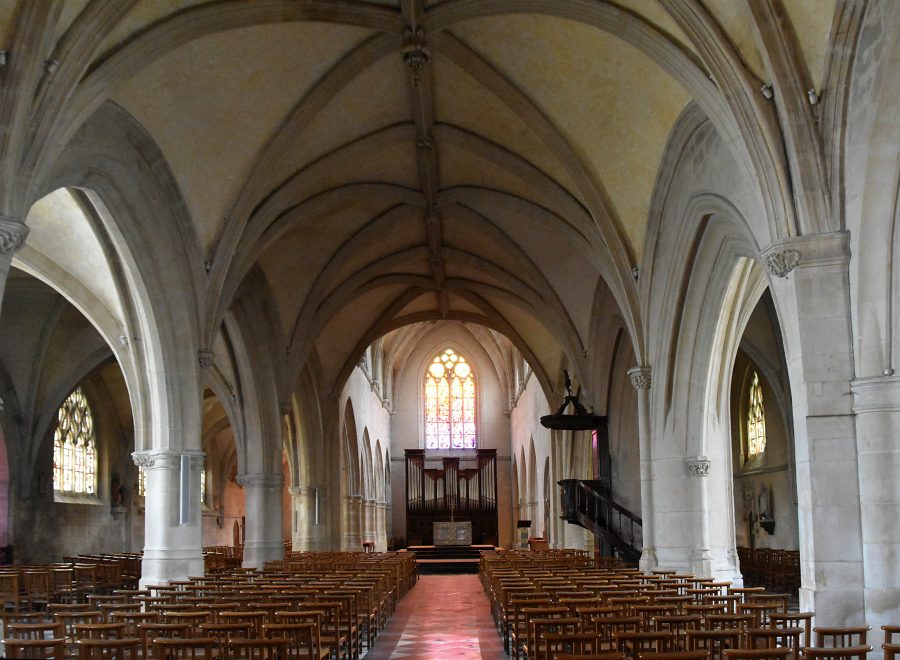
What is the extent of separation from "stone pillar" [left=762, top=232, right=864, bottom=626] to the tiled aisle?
3.81m

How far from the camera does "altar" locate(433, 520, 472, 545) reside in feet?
140

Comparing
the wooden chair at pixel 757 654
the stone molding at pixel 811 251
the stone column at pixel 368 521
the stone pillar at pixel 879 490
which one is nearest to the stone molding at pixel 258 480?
the stone molding at pixel 811 251

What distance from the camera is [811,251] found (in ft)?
35.7

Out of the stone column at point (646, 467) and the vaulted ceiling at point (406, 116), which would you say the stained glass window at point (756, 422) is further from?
the stone column at point (646, 467)

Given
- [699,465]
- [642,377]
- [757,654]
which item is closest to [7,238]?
[757,654]

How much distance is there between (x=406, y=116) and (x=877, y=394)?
11.2 metres

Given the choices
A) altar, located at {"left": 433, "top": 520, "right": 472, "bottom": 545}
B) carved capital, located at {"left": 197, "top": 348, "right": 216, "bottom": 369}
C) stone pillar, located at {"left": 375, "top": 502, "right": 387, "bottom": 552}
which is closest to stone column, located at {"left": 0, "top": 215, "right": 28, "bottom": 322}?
carved capital, located at {"left": 197, "top": 348, "right": 216, "bottom": 369}

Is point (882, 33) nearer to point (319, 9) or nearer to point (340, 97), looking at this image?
point (319, 9)

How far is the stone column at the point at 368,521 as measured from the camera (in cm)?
4254

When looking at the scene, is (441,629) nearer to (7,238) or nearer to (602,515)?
(7,238)

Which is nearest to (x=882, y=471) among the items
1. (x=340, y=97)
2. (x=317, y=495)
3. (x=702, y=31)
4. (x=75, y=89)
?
(x=702, y=31)

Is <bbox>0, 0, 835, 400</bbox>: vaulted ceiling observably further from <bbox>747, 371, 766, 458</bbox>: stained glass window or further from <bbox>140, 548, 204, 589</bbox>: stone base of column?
<bbox>747, 371, 766, 458</bbox>: stained glass window

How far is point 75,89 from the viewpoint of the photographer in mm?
11594

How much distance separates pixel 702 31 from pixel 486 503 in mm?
37197
